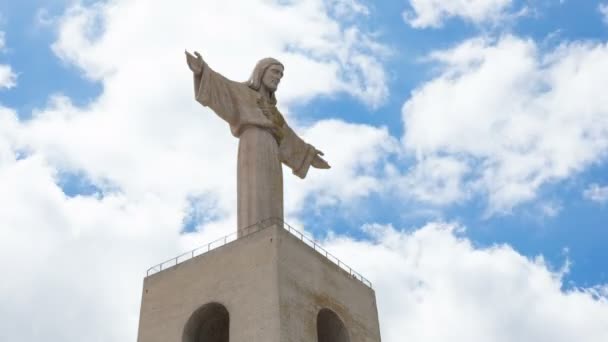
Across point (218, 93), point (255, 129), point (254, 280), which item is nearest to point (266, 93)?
point (255, 129)

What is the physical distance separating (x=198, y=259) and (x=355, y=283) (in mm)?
3688

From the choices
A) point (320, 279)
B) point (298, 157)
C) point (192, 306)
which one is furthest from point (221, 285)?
point (298, 157)

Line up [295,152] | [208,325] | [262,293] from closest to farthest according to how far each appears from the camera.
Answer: [262,293]
[208,325]
[295,152]

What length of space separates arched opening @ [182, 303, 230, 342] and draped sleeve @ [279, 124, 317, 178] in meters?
5.01

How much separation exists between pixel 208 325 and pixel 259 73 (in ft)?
22.5

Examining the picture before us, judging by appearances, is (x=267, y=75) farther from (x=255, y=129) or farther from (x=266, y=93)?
(x=255, y=129)

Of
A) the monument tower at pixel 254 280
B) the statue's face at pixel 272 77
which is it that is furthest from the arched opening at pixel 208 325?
the statue's face at pixel 272 77

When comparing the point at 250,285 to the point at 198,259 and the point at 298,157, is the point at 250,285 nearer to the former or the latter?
the point at 198,259

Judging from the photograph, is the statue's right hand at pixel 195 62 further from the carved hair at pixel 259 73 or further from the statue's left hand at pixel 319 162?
the statue's left hand at pixel 319 162

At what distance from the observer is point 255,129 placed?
23.8m

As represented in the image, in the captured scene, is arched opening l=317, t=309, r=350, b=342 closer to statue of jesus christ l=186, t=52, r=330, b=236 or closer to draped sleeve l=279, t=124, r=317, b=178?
statue of jesus christ l=186, t=52, r=330, b=236

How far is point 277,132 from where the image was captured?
961 inches

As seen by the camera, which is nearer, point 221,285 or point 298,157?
point 221,285

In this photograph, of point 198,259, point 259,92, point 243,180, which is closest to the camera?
point 198,259
